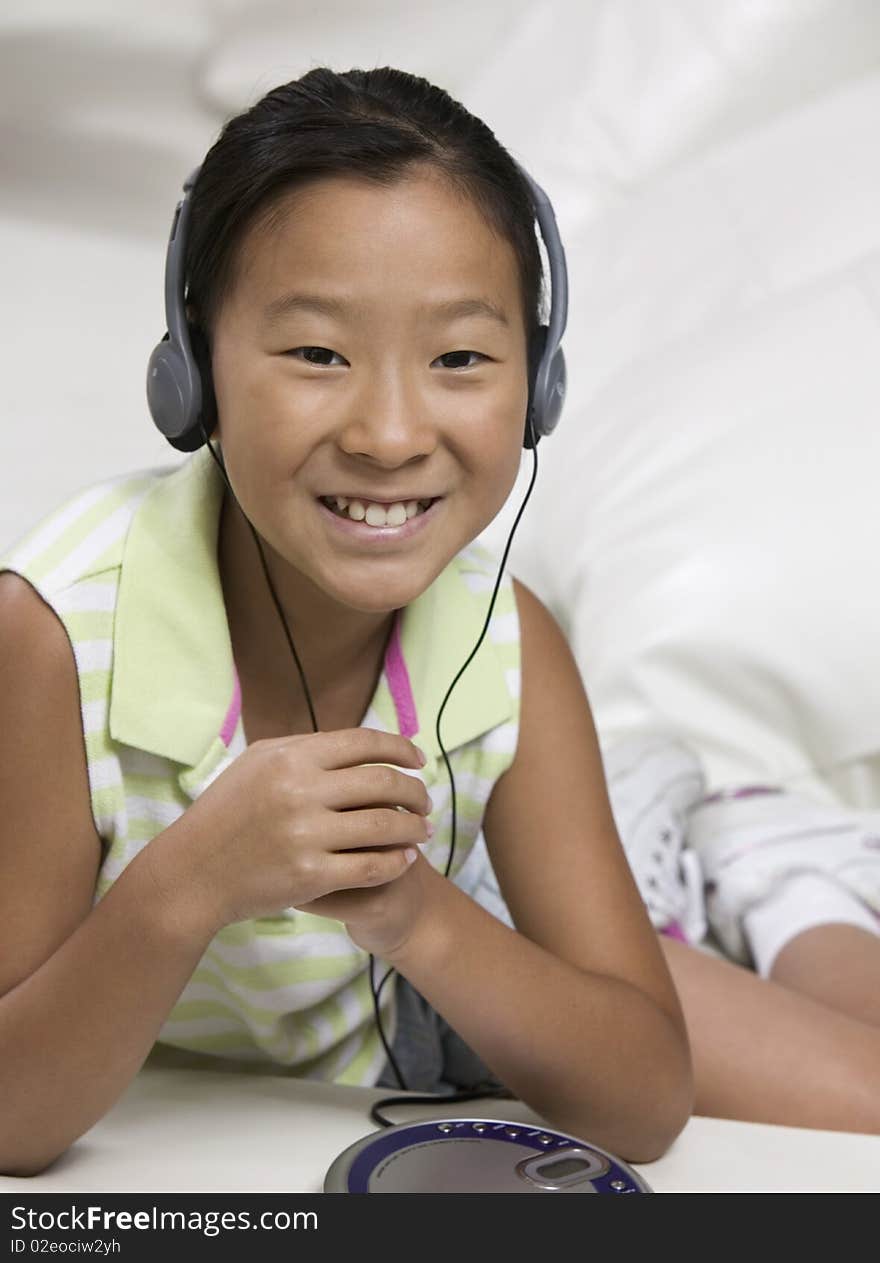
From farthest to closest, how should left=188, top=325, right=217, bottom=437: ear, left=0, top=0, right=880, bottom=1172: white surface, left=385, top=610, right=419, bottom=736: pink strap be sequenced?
left=0, top=0, right=880, bottom=1172: white surface
left=385, top=610, right=419, bottom=736: pink strap
left=188, top=325, right=217, bottom=437: ear

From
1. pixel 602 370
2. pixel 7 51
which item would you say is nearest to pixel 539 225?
pixel 602 370

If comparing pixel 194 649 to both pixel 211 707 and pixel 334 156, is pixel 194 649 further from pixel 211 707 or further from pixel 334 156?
pixel 334 156

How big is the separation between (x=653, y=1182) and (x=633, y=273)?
1182 millimetres

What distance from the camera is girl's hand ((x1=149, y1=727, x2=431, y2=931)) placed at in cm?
67

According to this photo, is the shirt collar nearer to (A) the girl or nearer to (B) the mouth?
(A) the girl

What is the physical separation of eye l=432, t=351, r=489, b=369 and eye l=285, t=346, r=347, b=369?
49mm

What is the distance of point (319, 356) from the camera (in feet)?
2.37

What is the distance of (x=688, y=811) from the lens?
1.30 meters

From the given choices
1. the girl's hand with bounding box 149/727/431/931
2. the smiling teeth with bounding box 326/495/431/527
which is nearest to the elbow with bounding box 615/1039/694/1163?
the girl's hand with bounding box 149/727/431/931

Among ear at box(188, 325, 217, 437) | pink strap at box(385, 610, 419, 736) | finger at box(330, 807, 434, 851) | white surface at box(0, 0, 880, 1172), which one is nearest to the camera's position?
finger at box(330, 807, 434, 851)

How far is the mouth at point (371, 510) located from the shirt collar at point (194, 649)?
11cm

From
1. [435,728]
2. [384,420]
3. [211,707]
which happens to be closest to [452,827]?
[435,728]
